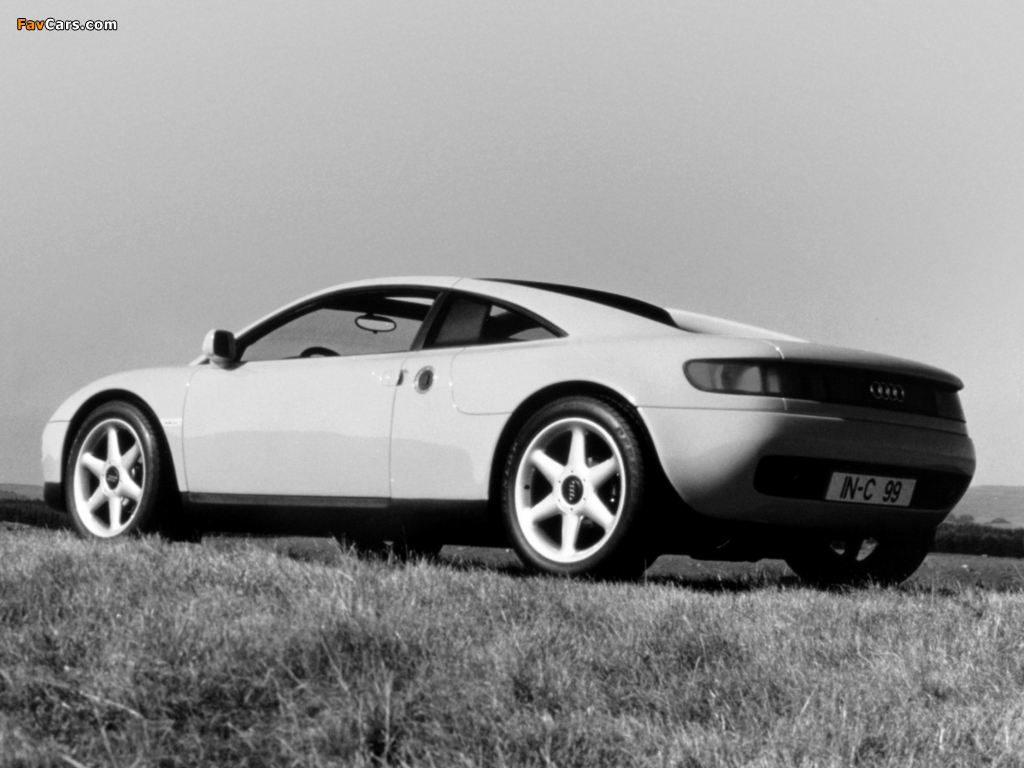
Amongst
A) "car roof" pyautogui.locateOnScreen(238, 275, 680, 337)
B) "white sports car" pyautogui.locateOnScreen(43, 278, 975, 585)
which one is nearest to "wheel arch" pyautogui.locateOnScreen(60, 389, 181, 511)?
"white sports car" pyautogui.locateOnScreen(43, 278, 975, 585)

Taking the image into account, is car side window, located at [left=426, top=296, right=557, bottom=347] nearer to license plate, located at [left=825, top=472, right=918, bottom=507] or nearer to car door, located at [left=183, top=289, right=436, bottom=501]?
car door, located at [left=183, top=289, right=436, bottom=501]

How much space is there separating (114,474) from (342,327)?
147cm

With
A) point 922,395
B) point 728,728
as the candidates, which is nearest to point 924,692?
point 728,728

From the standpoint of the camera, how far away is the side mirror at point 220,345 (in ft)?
21.6

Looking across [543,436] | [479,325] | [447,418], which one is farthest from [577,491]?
[479,325]

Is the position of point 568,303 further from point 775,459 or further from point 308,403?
point 308,403

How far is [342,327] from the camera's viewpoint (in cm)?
662

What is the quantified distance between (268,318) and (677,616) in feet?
10.8

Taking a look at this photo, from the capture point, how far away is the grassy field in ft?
8.94

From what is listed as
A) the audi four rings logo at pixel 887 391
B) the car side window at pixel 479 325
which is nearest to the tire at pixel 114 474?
the car side window at pixel 479 325

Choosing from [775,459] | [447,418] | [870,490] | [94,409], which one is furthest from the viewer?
[94,409]

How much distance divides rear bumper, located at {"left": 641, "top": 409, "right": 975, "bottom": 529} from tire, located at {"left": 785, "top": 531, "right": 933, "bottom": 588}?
719 millimetres

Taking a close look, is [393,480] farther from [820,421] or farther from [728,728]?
[728,728]

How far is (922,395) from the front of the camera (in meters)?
5.74
